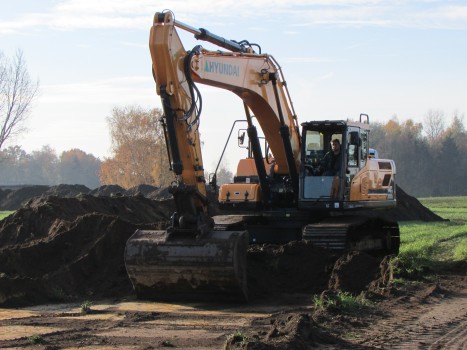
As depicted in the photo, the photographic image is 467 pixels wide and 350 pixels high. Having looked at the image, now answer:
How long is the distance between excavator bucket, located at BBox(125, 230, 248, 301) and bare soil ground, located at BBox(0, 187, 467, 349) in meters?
0.24

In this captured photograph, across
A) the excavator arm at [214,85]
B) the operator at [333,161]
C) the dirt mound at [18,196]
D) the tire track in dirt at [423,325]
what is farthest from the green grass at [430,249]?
the dirt mound at [18,196]

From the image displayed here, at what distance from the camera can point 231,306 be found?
1274 centimetres

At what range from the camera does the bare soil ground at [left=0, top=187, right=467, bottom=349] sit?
952cm

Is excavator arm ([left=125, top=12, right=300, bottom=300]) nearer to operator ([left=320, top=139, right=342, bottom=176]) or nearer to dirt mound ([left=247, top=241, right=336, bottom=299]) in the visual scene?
dirt mound ([left=247, top=241, right=336, bottom=299])

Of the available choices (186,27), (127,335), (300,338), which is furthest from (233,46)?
(300,338)

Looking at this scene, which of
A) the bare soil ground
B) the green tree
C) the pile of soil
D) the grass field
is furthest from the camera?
the green tree

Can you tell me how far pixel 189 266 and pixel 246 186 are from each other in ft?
14.1

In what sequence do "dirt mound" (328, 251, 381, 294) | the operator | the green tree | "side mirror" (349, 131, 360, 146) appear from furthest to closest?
the green tree, "side mirror" (349, 131, 360, 146), the operator, "dirt mound" (328, 251, 381, 294)

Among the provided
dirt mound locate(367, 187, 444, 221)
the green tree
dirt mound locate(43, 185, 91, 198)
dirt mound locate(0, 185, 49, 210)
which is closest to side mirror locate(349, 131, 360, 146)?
dirt mound locate(367, 187, 444, 221)

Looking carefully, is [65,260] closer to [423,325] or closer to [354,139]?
[354,139]

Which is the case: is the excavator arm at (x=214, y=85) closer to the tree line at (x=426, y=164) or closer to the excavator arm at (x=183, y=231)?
the excavator arm at (x=183, y=231)

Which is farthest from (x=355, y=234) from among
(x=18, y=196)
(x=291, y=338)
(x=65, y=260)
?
(x=18, y=196)

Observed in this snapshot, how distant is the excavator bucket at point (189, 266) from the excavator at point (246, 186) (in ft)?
0.06

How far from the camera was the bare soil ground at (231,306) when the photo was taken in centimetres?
952
